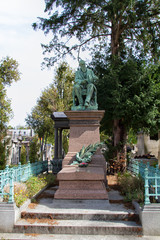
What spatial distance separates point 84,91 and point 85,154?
2682 millimetres

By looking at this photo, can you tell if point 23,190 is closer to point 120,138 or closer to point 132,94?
point 132,94

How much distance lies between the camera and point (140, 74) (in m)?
12.8

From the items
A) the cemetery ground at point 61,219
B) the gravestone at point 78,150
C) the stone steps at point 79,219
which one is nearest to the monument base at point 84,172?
the gravestone at point 78,150

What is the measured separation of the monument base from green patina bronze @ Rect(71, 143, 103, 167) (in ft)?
0.54

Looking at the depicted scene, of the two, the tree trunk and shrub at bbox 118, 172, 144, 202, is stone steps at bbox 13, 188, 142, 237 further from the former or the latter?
the tree trunk

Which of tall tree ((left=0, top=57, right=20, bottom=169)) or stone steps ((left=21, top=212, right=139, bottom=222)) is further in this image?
tall tree ((left=0, top=57, right=20, bottom=169))

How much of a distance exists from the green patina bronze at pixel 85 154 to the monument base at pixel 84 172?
0.54 ft

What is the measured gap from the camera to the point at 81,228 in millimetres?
5496

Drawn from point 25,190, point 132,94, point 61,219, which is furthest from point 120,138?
point 61,219

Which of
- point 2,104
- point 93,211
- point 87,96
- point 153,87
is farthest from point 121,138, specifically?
point 2,104

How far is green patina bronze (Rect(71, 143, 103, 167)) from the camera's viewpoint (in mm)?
7971

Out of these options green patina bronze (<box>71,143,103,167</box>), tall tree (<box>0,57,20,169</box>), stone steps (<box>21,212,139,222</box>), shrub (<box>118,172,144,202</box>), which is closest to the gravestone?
green patina bronze (<box>71,143,103,167</box>)

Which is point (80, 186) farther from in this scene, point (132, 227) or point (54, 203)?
point (132, 227)

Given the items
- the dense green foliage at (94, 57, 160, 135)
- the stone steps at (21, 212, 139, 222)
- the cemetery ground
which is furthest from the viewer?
the dense green foliage at (94, 57, 160, 135)
